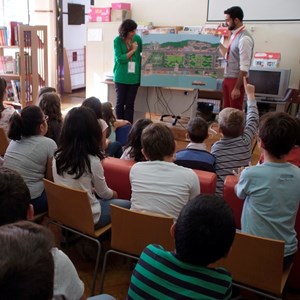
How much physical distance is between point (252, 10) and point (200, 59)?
1619 mm

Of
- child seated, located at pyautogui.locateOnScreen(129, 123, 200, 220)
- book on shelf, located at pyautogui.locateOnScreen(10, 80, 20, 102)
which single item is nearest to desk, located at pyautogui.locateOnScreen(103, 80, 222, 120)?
book on shelf, located at pyautogui.locateOnScreen(10, 80, 20, 102)

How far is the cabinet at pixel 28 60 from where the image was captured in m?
5.25

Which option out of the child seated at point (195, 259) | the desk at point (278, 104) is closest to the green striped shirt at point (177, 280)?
the child seated at point (195, 259)

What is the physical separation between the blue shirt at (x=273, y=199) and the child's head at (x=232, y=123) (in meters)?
0.82

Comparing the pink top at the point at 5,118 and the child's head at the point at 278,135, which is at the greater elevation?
the child's head at the point at 278,135

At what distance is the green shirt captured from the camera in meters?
4.86

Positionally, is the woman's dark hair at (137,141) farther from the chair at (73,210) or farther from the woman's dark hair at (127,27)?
the woman's dark hair at (127,27)

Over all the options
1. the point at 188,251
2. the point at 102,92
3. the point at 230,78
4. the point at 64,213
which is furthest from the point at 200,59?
the point at 188,251

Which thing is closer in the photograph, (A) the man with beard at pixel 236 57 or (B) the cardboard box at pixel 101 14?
(A) the man with beard at pixel 236 57

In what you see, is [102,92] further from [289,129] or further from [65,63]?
[289,129]

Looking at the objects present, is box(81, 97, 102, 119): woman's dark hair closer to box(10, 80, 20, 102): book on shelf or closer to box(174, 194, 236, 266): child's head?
box(174, 194, 236, 266): child's head

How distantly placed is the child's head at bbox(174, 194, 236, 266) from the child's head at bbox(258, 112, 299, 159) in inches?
27.8

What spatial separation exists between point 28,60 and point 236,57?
2881 mm

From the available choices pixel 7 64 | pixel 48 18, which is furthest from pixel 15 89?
pixel 48 18
